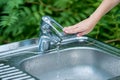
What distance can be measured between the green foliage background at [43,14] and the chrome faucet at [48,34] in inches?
21.4

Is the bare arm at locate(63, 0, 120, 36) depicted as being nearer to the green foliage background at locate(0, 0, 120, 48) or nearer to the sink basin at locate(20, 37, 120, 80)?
the sink basin at locate(20, 37, 120, 80)

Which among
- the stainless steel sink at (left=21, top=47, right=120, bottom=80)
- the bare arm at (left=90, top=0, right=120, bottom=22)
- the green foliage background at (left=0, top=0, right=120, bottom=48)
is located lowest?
the stainless steel sink at (left=21, top=47, right=120, bottom=80)

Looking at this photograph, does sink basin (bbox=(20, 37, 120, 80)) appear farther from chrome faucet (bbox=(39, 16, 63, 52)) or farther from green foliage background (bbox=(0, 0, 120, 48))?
green foliage background (bbox=(0, 0, 120, 48))

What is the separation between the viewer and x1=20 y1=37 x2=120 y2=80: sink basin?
5.51 ft

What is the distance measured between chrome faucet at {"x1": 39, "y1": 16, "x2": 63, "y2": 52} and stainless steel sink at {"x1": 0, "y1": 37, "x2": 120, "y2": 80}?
3 centimetres

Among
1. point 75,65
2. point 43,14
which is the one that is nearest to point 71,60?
point 75,65

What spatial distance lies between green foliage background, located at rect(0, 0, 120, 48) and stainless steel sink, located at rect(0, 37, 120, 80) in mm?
522

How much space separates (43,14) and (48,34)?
2.01 ft

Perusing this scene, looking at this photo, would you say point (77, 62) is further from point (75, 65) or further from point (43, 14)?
point (43, 14)

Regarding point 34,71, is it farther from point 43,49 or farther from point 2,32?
point 2,32

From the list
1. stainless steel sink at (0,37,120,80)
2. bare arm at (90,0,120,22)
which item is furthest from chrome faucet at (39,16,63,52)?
bare arm at (90,0,120,22)

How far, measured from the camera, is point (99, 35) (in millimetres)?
2473

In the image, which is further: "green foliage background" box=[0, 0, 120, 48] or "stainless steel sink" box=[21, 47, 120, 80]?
"green foliage background" box=[0, 0, 120, 48]

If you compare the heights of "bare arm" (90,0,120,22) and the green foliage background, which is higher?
"bare arm" (90,0,120,22)
